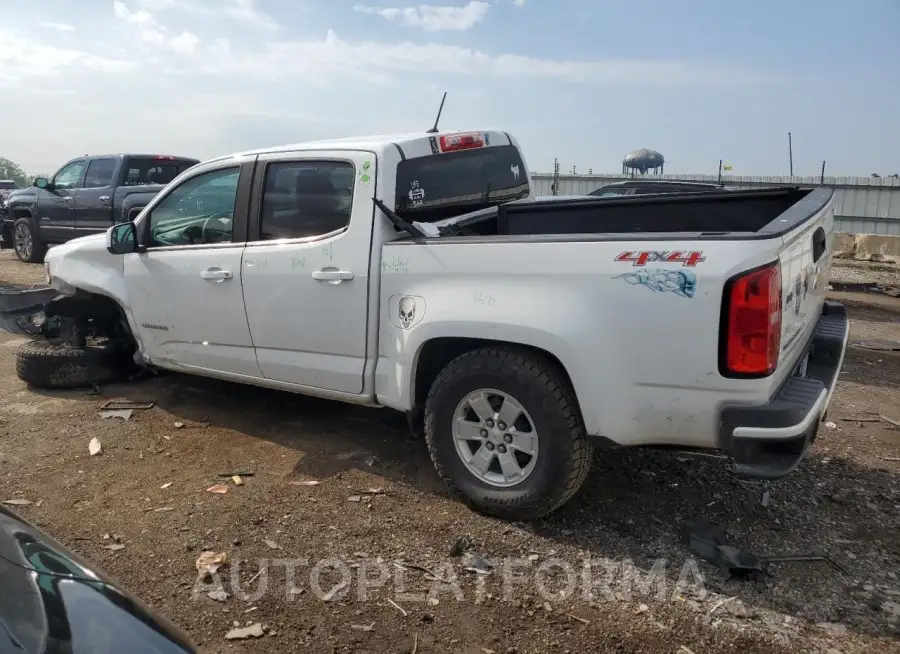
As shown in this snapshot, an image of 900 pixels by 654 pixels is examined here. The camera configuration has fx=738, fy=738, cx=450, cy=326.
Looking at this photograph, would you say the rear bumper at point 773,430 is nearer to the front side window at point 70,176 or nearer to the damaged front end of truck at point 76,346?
the damaged front end of truck at point 76,346

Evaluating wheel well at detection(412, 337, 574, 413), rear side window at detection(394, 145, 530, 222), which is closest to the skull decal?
wheel well at detection(412, 337, 574, 413)

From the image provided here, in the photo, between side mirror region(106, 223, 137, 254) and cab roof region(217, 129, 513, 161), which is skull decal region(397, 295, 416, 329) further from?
side mirror region(106, 223, 137, 254)

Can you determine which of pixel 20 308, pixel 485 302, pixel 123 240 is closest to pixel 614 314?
pixel 485 302

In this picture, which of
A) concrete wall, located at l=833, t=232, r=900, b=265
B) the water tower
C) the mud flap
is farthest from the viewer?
the water tower

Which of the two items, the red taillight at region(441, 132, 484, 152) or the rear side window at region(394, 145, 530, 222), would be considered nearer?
the rear side window at region(394, 145, 530, 222)

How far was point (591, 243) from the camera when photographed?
321cm

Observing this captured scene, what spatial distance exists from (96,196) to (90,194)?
18 cm

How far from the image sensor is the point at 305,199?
431cm

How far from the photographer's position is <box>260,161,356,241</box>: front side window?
413 centimetres

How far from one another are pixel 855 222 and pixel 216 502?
18.0 meters

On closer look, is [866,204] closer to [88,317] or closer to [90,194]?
[90,194]

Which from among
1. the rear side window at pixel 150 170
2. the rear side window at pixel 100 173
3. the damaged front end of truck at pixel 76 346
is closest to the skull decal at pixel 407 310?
the damaged front end of truck at pixel 76 346

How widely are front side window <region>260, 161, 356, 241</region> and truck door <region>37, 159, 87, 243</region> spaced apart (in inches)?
373

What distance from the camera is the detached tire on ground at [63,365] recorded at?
5.69 metres
